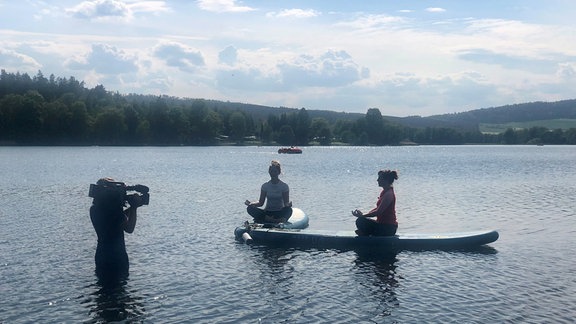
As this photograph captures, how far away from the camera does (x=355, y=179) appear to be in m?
58.8

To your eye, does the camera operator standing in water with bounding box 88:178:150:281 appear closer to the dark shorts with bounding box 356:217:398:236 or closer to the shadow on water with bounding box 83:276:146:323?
the shadow on water with bounding box 83:276:146:323

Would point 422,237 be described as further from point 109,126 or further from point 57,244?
point 109,126

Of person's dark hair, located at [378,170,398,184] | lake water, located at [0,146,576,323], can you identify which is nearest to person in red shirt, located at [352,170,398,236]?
person's dark hair, located at [378,170,398,184]

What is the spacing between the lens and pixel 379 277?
17594 millimetres

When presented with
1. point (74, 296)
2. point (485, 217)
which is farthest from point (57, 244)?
point (485, 217)

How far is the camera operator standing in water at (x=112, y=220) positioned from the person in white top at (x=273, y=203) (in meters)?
6.49

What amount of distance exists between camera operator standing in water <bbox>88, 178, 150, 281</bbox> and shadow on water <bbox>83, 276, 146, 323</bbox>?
0.51 metres

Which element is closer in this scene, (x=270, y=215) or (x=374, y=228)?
(x=374, y=228)

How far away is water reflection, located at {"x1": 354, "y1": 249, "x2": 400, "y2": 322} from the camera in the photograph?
48.7 feet

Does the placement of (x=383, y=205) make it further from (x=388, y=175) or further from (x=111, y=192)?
(x=111, y=192)

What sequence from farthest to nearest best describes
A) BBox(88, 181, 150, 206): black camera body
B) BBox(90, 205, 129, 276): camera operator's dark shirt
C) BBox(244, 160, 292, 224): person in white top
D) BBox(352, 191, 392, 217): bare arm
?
BBox(244, 160, 292, 224): person in white top → BBox(352, 191, 392, 217): bare arm → BBox(90, 205, 129, 276): camera operator's dark shirt → BBox(88, 181, 150, 206): black camera body

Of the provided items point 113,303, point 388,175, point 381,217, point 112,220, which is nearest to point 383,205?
point 381,217

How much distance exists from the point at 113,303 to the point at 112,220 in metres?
2.53

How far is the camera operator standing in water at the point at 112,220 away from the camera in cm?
1631
